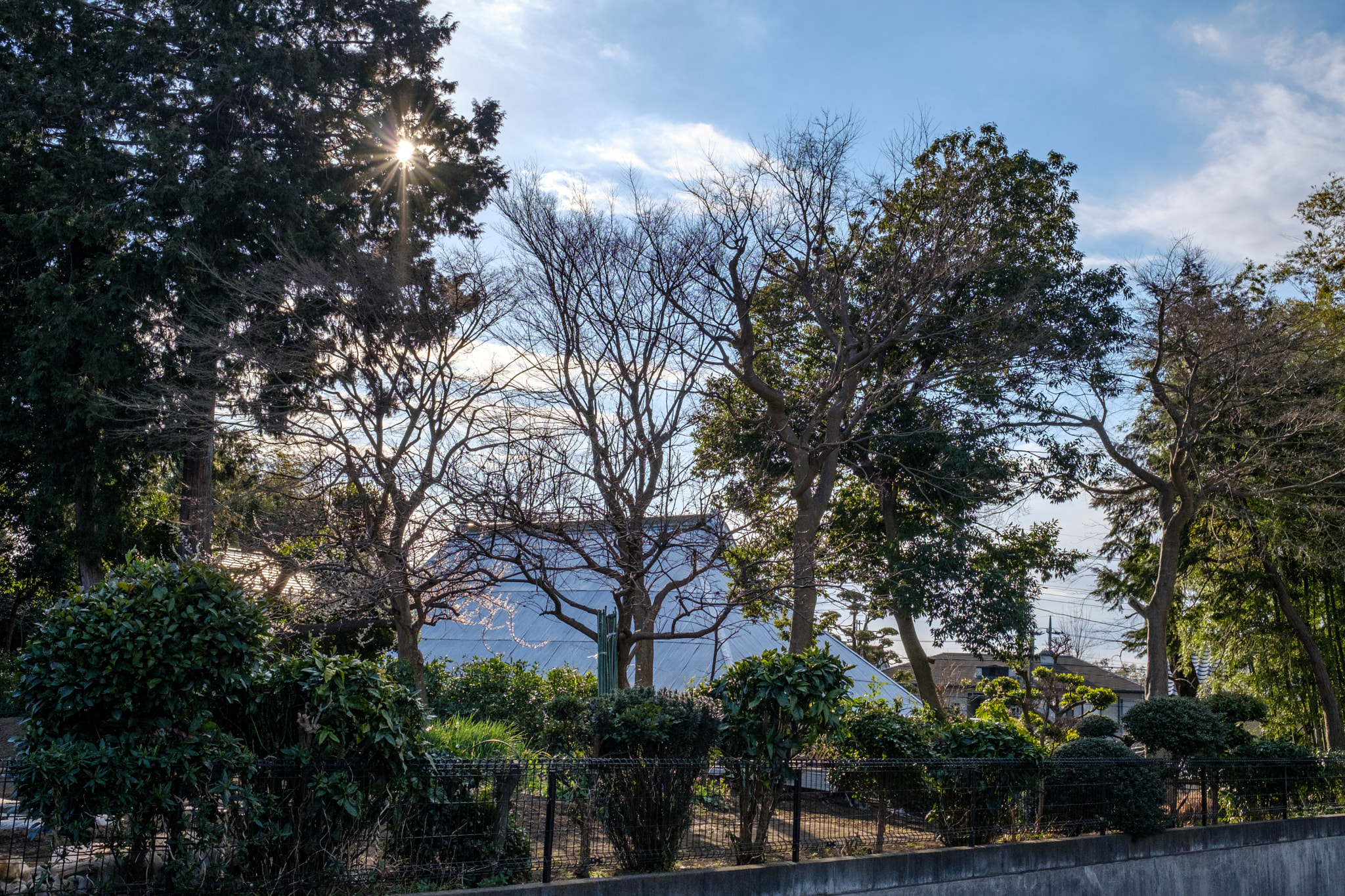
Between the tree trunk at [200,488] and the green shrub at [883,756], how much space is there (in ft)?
35.7

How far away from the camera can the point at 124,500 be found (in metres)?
17.9

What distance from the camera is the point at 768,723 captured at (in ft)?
28.3

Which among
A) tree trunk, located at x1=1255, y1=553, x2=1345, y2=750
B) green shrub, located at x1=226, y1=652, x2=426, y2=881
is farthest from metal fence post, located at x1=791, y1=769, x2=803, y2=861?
tree trunk, located at x1=1255, y1=553, x2=1345, y2=750

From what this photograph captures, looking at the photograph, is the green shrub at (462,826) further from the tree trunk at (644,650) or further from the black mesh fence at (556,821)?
the tree trunk at (644,650)

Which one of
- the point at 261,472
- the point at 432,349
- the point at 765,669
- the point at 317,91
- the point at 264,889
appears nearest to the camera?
the point at 264,889

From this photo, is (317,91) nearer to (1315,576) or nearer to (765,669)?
(765,669)

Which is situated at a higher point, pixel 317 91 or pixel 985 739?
pixel 317 91

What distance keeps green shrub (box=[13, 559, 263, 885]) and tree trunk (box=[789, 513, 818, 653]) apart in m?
8.85

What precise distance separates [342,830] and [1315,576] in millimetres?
26670

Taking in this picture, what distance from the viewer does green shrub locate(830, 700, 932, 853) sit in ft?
30.8

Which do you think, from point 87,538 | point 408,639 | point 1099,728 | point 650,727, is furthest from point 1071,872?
point 87,538

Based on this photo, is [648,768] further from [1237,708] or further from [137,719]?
[1237,708]

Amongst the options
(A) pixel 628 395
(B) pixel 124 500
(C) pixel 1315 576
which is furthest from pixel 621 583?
(C) pixel 1315 576

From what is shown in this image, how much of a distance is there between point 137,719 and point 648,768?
3949 mm
